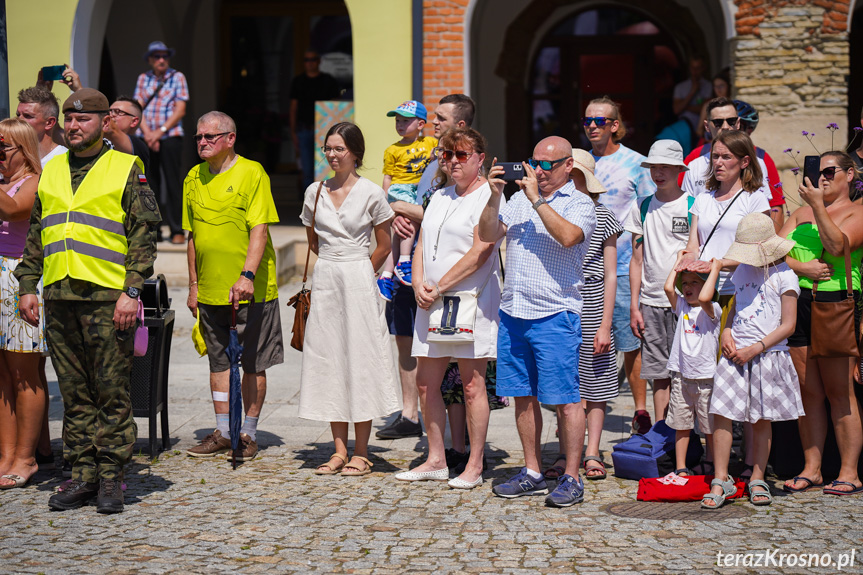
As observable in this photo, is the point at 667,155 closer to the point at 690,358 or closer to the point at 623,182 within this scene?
the point at 623,182

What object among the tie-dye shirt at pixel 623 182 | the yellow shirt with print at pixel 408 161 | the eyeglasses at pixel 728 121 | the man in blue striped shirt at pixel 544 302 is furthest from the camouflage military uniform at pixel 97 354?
the eyeglasses at pixel 728 121

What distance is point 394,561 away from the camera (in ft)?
15.7

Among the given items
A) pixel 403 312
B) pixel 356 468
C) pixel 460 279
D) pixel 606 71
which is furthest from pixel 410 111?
pixel 606 71

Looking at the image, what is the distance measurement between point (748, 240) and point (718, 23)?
9590 millimetres

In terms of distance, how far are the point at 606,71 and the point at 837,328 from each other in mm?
11825

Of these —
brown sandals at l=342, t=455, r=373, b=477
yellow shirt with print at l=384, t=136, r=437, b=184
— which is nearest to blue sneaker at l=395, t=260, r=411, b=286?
yellow shirt with print at l=384, t=136, r=437, b=184

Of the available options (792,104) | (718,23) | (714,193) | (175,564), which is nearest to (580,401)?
(714,193)

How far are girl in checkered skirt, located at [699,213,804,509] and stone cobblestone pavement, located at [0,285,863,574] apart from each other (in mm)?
279

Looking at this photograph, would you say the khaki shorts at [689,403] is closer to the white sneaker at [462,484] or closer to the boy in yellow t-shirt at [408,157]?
the white sneaker at [462,484]

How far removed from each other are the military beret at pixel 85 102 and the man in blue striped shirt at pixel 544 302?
209 centimetres

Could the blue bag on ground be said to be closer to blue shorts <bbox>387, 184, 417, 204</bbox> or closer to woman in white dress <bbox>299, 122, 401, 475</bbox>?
woman in white dress <bbox>299, 122, 401, 475</bbox>

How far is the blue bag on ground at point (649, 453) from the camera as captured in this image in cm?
604

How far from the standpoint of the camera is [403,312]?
7043mm

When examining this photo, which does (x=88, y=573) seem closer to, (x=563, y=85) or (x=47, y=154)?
(x=47, y=154)
